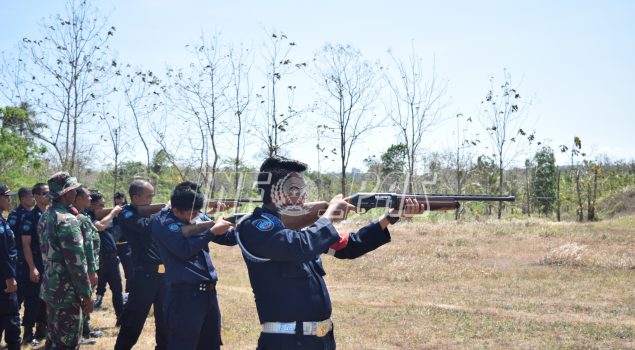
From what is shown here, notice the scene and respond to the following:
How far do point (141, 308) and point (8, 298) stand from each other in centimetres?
139

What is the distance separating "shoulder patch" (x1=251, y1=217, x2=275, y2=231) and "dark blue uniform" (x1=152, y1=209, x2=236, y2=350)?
1526 millimetres

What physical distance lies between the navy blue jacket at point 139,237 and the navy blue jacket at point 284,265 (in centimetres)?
299

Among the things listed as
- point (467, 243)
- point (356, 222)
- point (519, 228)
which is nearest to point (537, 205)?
point (519, 228)

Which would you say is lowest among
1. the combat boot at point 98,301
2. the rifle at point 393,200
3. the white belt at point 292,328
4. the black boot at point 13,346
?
the combat boot at point 98,301

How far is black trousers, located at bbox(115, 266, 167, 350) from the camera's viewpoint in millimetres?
5895

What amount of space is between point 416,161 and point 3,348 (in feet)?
52.7

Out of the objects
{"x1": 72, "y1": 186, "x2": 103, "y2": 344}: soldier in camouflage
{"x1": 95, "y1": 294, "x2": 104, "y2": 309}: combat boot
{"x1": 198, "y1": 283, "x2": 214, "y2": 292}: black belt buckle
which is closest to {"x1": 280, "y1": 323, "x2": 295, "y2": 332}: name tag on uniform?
{"x1": 198, "y1": 283, "x2": 214, "y2": 292}: black belt buckle

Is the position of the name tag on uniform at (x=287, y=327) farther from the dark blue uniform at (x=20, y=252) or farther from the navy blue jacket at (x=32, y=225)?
the dark blue uniform at (x=20, y=252)

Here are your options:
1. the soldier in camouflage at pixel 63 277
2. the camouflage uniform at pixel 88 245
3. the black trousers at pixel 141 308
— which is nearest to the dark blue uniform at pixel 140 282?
the black trousers at pixel 141 308

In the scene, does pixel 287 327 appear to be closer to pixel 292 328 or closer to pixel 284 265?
pixel 292 328

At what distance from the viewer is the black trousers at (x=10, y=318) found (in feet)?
19.9

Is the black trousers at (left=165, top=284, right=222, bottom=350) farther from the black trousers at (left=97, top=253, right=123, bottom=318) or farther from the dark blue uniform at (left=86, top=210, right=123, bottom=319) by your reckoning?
the dark blue uniform at (left=86, top=210, right=123, bottom=319)

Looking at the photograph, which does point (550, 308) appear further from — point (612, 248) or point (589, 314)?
point (612, 248)

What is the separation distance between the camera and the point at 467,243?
17141 mm
